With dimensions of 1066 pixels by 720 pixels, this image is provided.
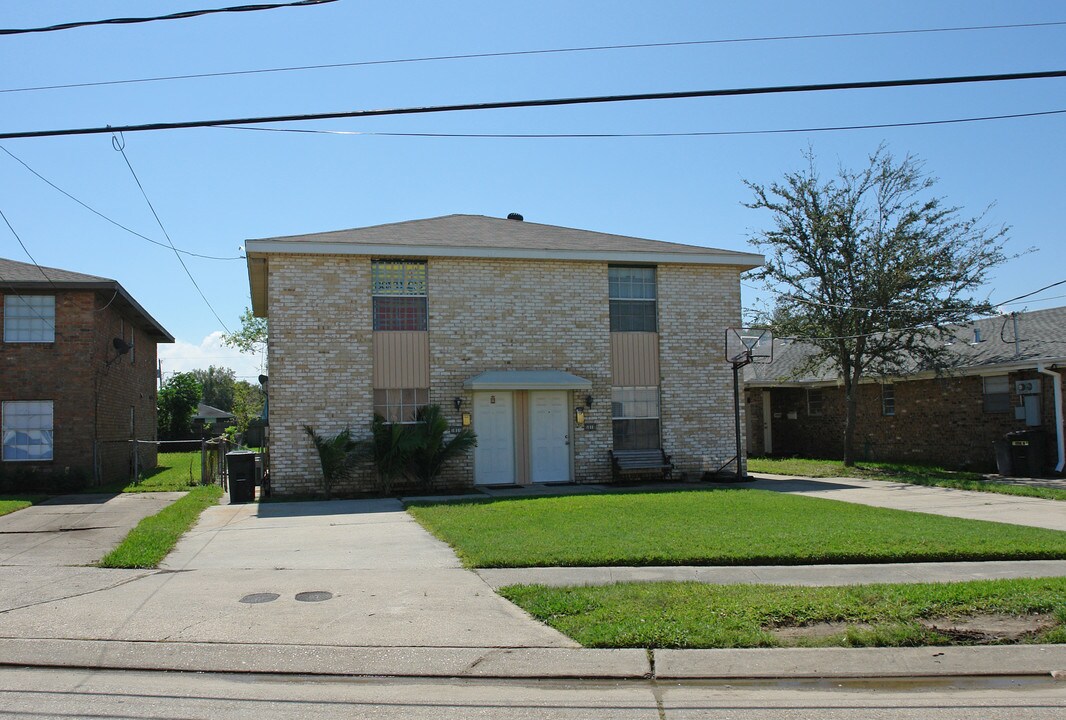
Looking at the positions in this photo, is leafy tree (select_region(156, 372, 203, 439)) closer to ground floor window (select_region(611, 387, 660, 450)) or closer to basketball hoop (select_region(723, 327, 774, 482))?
ground floor window (select_region(611, 387, 660, 450))

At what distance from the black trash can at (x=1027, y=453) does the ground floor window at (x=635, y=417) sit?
8.88 metres

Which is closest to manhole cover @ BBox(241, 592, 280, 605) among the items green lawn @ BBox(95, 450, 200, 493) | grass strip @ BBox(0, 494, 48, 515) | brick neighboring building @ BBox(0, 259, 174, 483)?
grass strip @ BBox(0, 494, 48, 515)

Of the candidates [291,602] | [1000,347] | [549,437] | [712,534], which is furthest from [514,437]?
[1000,347]

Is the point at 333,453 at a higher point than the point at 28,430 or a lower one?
lower

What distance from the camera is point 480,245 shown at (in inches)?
722

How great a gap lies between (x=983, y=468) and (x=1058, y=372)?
3619 mm

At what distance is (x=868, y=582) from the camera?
317 inches

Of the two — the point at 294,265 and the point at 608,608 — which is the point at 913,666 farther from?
the point at 294,265

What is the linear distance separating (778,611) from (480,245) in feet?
42.2

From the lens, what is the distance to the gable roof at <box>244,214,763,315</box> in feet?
→ 57.1

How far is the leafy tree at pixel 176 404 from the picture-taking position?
46.9 m

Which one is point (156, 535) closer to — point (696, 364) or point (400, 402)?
point (400, 402)

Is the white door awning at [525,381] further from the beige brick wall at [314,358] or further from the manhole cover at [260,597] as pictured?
the manhole cover at [260,597]

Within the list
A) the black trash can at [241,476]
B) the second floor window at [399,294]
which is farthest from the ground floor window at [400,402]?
the black trash can at [241,476]
